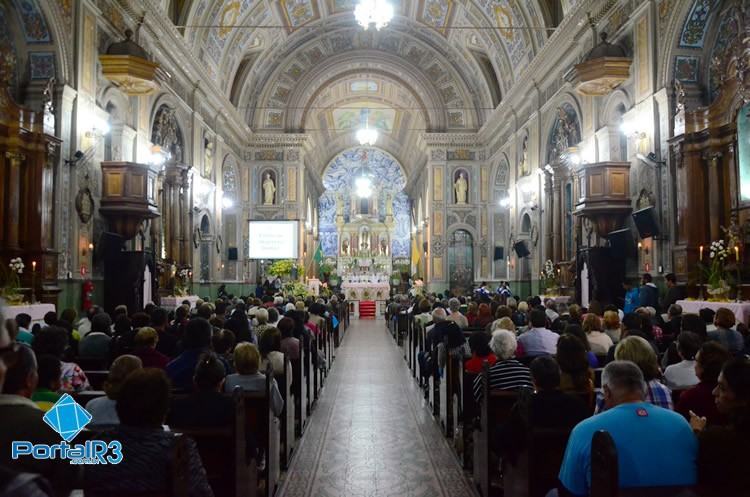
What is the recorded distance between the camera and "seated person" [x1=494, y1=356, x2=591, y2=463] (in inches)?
145

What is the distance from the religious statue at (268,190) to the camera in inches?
1093

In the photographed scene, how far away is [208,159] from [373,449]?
54.9ft

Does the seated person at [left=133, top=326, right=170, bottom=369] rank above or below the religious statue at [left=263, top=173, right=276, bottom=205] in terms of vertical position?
below

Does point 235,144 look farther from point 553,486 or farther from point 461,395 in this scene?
point 553,486

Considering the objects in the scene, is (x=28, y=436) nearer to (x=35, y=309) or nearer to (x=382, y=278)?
(x=35, y=309)

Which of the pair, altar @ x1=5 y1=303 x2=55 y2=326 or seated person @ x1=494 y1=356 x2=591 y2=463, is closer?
seated person @ x1=494 y1=356 x2=591 y2=463

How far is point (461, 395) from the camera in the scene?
6324 mm

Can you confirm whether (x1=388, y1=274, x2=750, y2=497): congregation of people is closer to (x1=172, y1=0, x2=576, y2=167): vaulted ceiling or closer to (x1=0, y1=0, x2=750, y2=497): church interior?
(x1=0, y1=0, x2=750, y2=497): church interior

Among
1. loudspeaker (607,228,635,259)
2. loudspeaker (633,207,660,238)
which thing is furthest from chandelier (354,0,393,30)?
loudspeaker (633,207,660,238)

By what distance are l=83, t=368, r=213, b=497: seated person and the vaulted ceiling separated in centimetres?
1836

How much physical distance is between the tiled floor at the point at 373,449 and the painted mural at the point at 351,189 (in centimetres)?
3197

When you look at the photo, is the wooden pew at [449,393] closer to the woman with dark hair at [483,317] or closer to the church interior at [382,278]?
the church interior at [382,278]

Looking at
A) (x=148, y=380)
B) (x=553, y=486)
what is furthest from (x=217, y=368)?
(x=553, y=486)

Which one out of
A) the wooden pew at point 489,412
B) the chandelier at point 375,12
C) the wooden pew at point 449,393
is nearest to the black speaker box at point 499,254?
the chandelier at point 375,12
